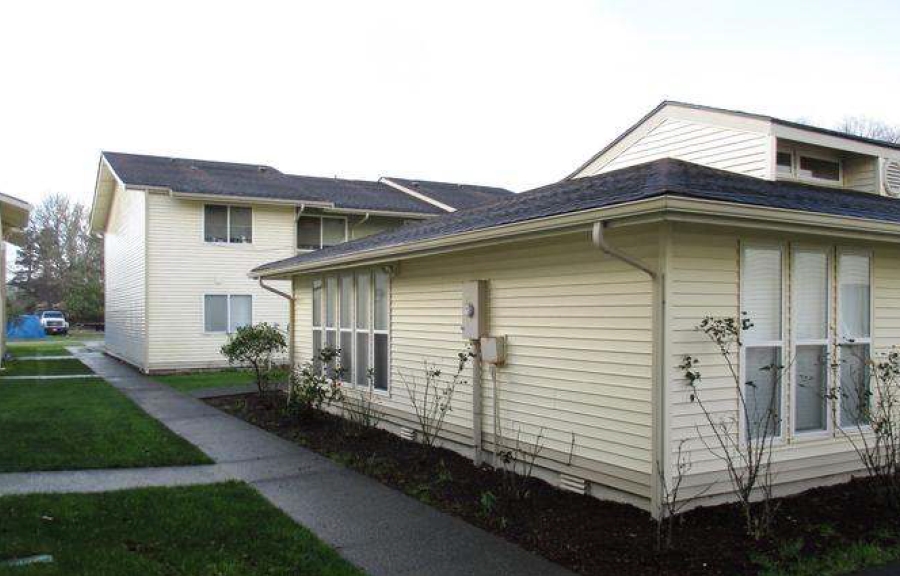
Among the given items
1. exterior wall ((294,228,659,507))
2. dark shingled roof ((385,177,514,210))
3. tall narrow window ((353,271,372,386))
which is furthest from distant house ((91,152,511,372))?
exterior wall ((294,228,659,507))

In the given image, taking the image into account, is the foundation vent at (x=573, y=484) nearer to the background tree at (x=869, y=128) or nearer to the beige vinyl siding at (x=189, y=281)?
the beige vinyl siding at (x=189, y=281)

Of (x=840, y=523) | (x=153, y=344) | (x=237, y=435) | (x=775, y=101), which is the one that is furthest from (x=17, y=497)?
(x=775, y=101)

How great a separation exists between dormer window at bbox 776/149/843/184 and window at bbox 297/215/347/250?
47.4 feet

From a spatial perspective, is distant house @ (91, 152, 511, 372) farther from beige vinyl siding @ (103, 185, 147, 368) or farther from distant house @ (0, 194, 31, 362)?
distant house @ (0, 194, 31, 362)

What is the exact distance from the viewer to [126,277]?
22.4m

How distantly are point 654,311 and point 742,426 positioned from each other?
52.9 inches

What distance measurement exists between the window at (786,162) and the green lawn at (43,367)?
17.1m

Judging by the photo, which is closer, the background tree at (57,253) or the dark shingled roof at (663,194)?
the dark shingled roof at (663,194)

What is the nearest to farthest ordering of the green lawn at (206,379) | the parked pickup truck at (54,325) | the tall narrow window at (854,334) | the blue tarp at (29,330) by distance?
the tall narrow window at (854,334) < the green lawn at (206,379) < the blue tarp at (29,330) < the parked pickup truck at (54,325)

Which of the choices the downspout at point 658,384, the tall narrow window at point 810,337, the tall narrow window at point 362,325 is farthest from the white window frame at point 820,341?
Result: the tall narrow window at point 362,325

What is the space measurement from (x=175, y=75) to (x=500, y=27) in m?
8.44

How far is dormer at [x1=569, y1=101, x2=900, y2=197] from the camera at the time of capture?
34.2 ft

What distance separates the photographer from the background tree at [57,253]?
5338 centimetres

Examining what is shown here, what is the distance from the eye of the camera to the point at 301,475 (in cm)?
746
